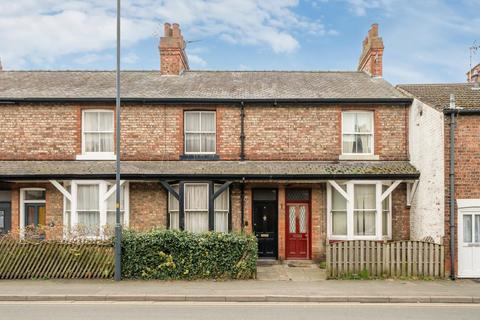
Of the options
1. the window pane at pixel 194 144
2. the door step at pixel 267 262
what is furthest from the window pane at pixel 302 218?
the window pane at pixel 194 144

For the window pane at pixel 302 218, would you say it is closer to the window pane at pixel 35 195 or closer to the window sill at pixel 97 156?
the window sill at pixel 97 156

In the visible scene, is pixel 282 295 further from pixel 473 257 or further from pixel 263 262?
pixel 473 257

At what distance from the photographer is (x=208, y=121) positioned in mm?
16250

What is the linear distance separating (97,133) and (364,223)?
35.4ft

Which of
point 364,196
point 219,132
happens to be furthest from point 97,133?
point 364,196

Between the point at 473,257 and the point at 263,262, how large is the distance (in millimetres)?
6892

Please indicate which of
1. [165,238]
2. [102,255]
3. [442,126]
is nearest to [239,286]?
[165,238]

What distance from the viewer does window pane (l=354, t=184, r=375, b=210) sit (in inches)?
616

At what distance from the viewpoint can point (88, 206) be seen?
1556cm

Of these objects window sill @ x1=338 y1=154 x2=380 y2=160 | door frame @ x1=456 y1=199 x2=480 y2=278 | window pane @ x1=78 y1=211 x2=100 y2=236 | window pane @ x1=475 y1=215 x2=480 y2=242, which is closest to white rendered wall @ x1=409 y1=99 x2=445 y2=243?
door frame @ x1=456 y1=199 x2=480 y2=278

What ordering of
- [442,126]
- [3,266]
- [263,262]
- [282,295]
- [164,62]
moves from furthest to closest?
1. [164,62]
2. [263,262]
3. [442,126]
4. [3,266]
5. [282,295]

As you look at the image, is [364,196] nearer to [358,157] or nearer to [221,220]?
[358,157]

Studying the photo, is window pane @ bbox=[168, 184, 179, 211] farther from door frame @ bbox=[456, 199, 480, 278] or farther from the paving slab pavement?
door frame @ bbox=[456, 199, 480, 278]

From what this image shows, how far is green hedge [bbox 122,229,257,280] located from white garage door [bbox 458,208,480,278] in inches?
250
